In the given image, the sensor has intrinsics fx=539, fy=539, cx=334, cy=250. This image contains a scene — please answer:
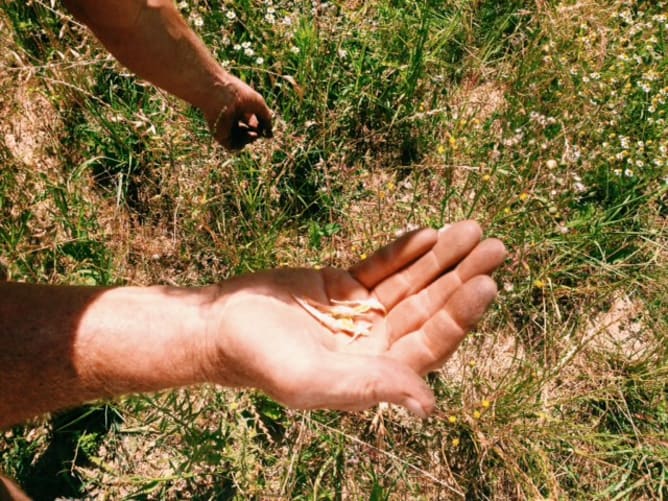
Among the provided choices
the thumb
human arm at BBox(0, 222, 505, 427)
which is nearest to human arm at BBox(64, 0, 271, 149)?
human arm at BBox(0, 222, 505, 427)

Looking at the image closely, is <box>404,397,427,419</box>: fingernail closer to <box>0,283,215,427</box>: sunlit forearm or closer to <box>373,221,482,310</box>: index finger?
<box>373,221,482,310</box>: index finger

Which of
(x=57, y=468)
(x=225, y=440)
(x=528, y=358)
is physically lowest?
(x=57, y=468)

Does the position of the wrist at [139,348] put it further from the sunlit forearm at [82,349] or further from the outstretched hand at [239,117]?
the outstretched hand at [239,117]

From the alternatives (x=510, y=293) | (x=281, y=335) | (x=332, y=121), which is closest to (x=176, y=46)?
(x=332, y=121)

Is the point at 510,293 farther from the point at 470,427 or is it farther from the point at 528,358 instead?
the point at 470,427

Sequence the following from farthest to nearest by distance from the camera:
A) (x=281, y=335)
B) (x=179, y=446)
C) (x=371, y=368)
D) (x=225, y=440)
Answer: (x=179, y=446), (x=225, y=440), (x=281, y=335), (x=371, y=368)

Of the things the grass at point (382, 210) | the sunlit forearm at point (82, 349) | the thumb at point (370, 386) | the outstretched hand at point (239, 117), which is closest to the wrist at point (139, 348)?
the sunlit forearm at point (82, 349)
